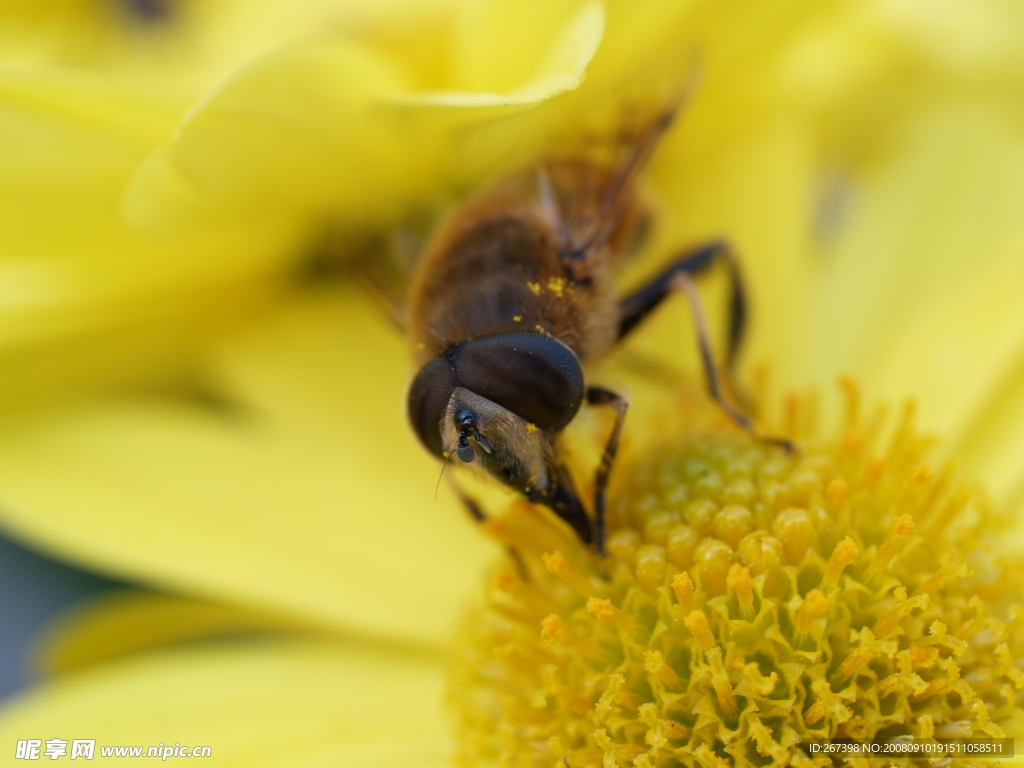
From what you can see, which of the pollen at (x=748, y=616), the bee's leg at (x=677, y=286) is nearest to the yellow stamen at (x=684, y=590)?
the pollen at (x=748, y=616)

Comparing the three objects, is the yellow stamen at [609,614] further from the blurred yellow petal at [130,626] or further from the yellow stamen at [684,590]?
the blurred yellow petal at [130,626]

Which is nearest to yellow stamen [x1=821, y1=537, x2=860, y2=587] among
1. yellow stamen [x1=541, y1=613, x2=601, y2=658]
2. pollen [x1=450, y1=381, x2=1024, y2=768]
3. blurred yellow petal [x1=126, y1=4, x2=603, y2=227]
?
pollen [x1=450, y1=381, x2=1024, y2=768]

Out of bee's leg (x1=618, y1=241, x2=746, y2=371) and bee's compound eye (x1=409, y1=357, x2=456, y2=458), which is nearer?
bee's compound eye (x1=409, y1=357, x2=456, y2=458)

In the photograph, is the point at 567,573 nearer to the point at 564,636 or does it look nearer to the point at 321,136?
the point at 564,636

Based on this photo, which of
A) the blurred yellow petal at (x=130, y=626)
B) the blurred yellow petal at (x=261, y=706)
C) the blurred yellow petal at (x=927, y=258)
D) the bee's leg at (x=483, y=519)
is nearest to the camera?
the bee's leg at (x=483, y=519)

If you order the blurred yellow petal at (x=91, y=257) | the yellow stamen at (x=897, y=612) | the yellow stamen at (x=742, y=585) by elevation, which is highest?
the blurred yellow petal at (x=91, y=257)

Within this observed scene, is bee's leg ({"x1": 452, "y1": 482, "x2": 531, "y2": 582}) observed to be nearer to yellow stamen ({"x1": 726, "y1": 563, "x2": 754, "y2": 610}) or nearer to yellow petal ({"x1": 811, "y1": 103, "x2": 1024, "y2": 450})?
yellow stamen ({"x1": 726, "y1": 563, "x2": 754, "y2": 610})

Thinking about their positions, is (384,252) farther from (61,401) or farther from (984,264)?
(984,264)

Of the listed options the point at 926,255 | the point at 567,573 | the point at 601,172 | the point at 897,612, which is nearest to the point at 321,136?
the point at 601,172

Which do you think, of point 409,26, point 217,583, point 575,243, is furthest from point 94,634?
point 409,26
